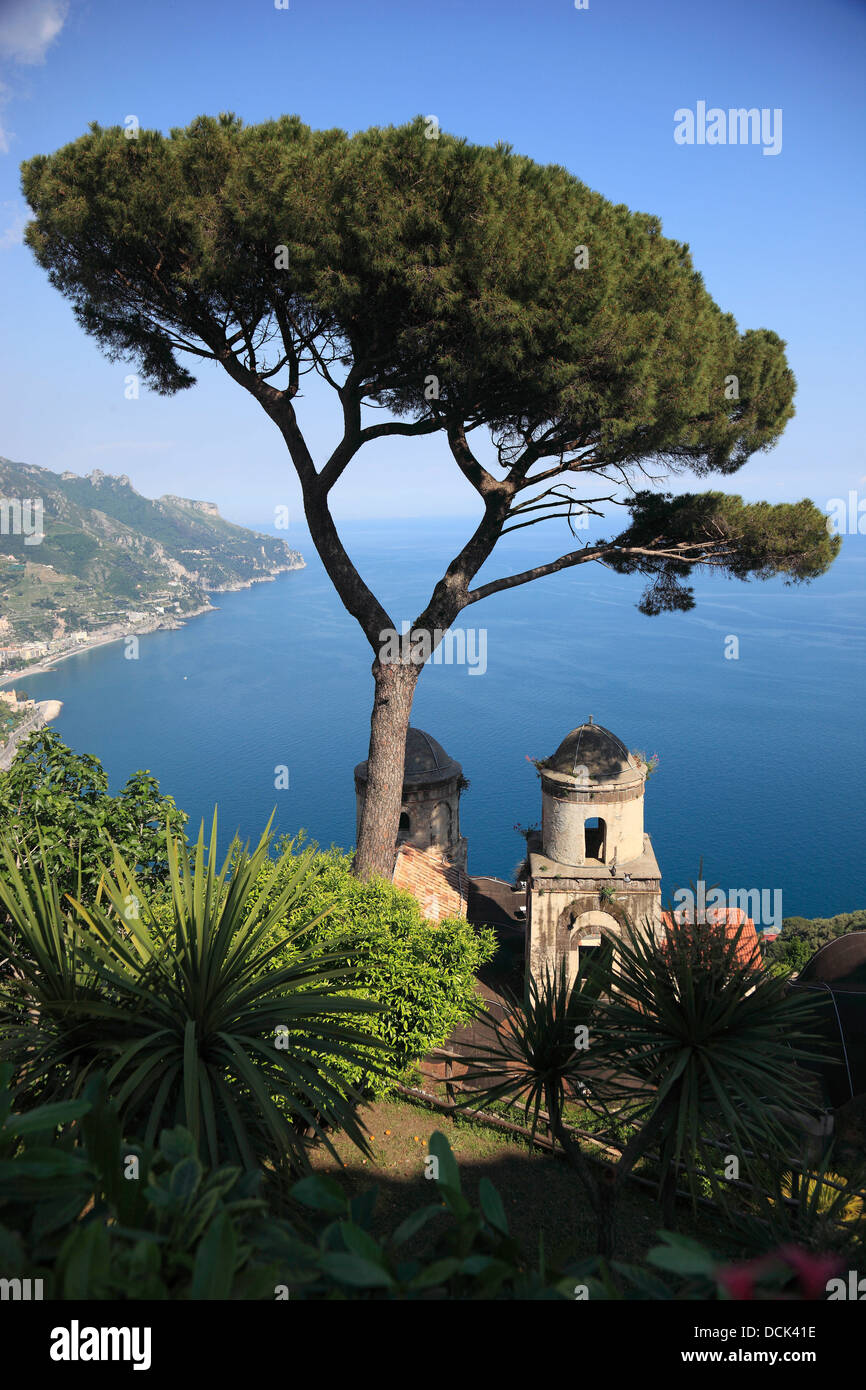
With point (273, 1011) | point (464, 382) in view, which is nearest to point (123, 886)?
point (273, 1011)

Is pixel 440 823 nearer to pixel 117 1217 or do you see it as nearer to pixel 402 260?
pixel 402 260

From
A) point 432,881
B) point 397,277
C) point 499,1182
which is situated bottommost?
point 499,1182

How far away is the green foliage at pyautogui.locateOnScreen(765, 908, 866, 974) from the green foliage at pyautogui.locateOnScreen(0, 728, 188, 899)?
19.8 meters

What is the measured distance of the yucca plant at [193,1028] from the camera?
377 cm

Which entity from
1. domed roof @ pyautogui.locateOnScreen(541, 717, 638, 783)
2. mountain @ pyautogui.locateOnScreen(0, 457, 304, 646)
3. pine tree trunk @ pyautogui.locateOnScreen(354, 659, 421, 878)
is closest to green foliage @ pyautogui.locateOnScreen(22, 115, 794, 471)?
pine tree trunk @ pyautogui.locateOnScreen(354, 659, 421, 878)

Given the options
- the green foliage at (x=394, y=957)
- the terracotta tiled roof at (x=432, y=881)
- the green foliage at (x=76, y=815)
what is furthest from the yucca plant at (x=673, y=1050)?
the terracotta tiled roof at (x=432, y=881)

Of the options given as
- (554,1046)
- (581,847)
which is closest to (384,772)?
(581,847)

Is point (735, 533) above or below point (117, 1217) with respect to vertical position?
above

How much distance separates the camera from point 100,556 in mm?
103188

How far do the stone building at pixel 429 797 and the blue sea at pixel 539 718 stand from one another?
23.2ft

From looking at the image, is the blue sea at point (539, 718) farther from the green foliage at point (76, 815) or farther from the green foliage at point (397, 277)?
the green foliage at point (76, 815)

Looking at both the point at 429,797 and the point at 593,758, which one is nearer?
the point at 593,758

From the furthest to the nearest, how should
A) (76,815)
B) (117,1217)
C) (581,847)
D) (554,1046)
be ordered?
(581,847) → (76,815) → (554,1046) → (117,1217)

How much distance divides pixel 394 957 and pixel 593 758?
5895 millimetres
